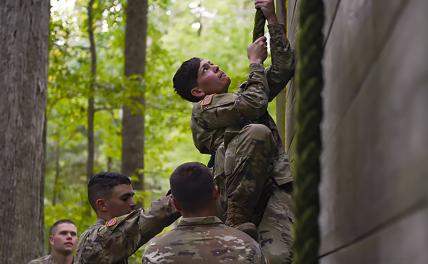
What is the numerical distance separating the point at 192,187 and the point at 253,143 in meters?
0.48

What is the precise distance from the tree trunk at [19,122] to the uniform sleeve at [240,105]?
317 cm

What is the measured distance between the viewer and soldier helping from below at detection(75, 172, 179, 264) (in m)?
4.13

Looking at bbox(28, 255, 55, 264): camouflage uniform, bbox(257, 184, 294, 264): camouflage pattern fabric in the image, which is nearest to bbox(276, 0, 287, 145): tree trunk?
bbox(257, 184, 294, 264): camouflage pattern fabric

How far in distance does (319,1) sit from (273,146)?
2.52 m

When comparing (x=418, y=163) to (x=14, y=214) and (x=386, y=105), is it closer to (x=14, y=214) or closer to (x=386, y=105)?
(x=386, y=105)

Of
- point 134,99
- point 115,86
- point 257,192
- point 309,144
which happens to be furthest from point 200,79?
point 134,99

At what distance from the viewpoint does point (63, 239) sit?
778cm

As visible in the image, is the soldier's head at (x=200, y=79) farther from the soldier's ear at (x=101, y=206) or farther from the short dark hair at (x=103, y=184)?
the soldier's ear at (x=101, y=206)

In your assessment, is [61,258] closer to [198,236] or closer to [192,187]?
[192,187]

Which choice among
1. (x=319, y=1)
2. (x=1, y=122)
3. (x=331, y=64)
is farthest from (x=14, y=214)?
(x=319, y=1)

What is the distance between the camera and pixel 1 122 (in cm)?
691

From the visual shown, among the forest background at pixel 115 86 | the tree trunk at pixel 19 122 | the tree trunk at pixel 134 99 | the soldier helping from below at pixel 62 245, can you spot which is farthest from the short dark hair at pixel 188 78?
the tree trunk at pixel 134 99

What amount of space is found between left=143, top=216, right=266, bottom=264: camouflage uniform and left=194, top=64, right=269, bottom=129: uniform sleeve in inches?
30.3

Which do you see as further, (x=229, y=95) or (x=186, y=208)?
(x=229, y=95)
